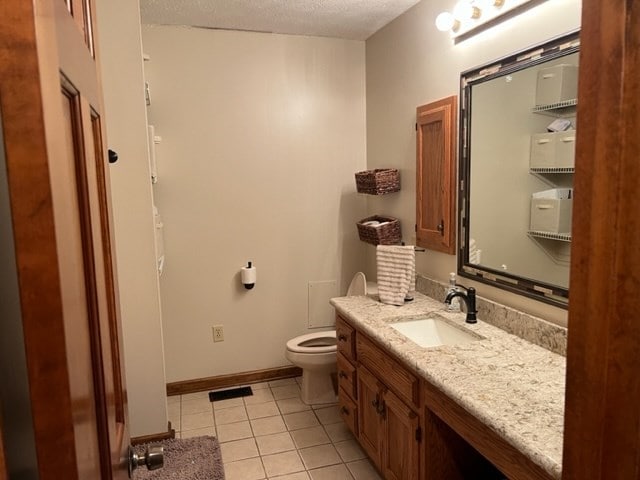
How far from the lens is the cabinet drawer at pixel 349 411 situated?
2.41m

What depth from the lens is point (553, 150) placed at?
1.78 meters

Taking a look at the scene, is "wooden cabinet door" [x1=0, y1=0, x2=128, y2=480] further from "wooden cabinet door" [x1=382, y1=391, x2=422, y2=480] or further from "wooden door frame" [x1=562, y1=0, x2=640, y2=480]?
"wooden cabinet door" [x1=382, y1=391, x2=422, y2=480]

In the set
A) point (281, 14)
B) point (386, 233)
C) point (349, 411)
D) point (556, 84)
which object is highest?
point (281, 14)

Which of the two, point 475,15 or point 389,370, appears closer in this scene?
point 389,370

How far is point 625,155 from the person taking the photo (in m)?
0.53

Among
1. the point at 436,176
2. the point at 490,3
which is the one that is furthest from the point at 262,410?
the point at 490,3

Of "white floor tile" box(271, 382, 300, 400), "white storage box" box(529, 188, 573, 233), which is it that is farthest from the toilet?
"white storage box" box(529, 188, 573, 233)

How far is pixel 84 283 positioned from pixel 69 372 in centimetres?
20

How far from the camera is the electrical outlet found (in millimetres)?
3277

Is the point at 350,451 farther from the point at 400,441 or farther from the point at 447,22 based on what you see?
the point at 447,22

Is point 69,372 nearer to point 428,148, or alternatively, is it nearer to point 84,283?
point 84,283

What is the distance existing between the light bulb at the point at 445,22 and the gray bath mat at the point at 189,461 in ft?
8.01

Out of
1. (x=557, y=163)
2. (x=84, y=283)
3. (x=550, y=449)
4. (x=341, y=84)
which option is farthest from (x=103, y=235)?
(x=341, y=84)

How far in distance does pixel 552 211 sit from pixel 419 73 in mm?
1231
